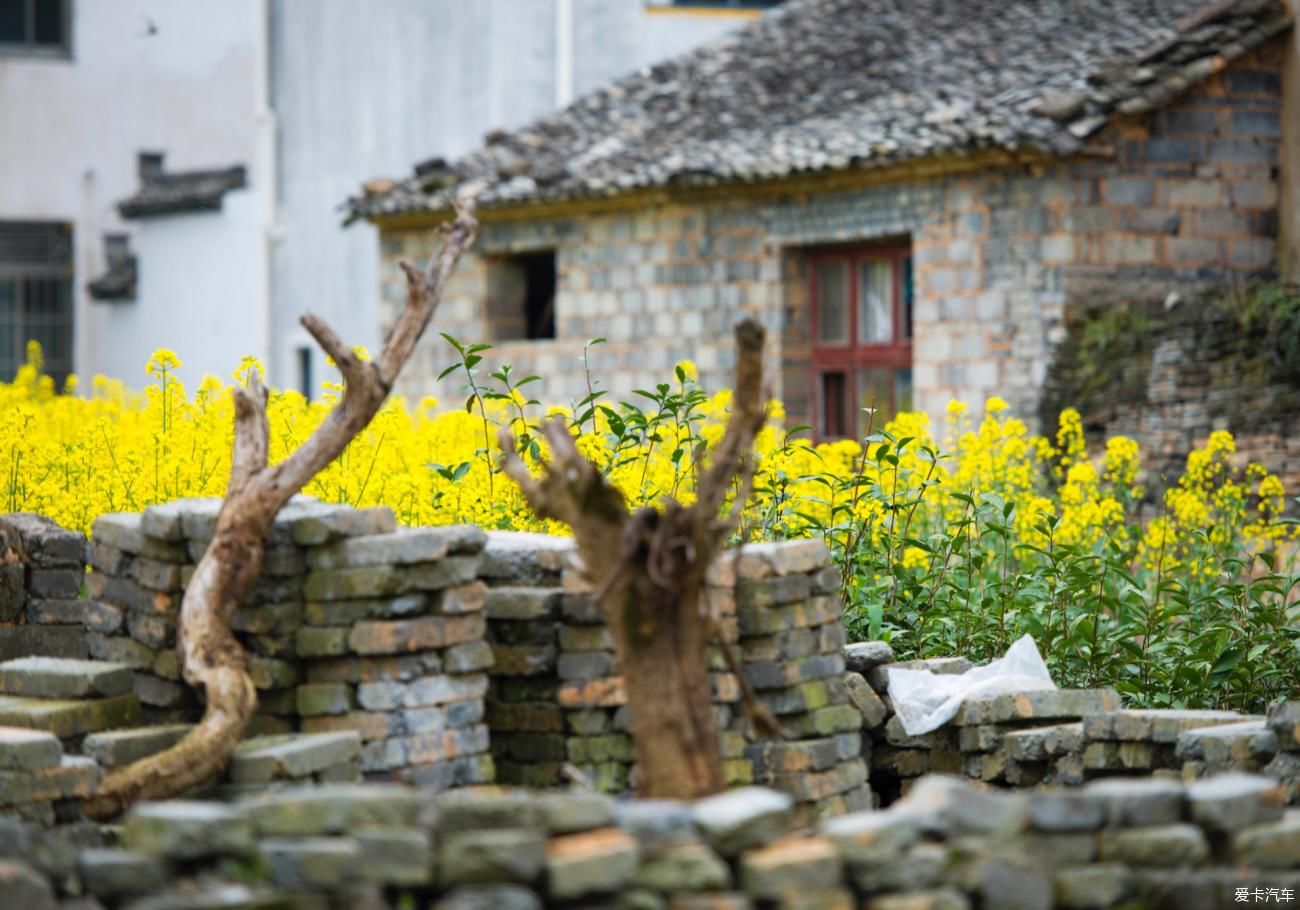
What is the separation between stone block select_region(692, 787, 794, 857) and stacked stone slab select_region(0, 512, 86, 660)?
12.7ft

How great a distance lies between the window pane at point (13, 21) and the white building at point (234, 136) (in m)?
0.02

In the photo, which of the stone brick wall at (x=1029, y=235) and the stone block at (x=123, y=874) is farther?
the stone brick wall at (x=1029, y=235)

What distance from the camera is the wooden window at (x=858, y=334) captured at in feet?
55.4

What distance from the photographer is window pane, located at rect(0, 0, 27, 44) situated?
2503 cm


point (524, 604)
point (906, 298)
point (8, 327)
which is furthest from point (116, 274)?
point (524, 604)

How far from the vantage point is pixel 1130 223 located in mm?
15570

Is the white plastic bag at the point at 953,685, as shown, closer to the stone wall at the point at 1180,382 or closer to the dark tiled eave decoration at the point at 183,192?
the stone wall at the point at 1180,382

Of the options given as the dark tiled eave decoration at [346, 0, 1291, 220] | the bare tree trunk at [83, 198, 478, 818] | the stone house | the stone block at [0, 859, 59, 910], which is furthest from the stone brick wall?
the stone block at [0, 859, 59, 910]

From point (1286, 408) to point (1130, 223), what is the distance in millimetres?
2376

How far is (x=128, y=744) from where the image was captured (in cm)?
647

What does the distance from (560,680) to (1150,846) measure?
2.12 m

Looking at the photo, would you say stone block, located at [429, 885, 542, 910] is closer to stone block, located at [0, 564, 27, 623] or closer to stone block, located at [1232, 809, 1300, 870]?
stone block, located at [1232, 809, 1300, 870]

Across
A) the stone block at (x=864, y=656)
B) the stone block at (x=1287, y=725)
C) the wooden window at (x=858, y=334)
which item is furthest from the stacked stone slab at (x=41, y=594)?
the wooden window at (x=858, y=334)

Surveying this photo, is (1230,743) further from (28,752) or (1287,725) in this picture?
(28,752)
